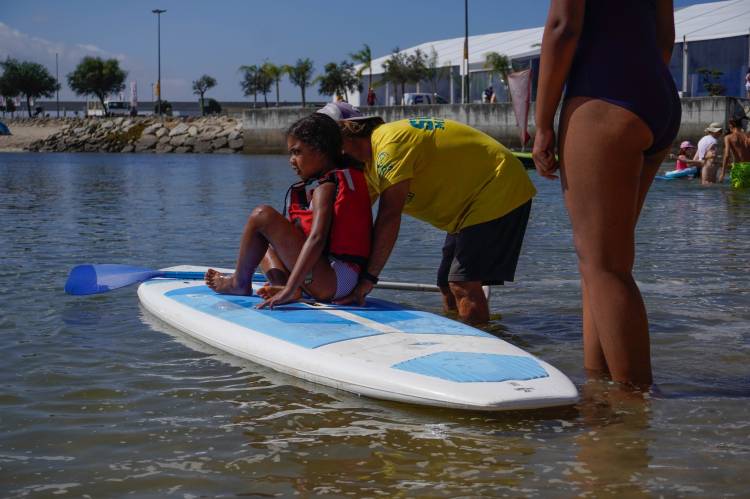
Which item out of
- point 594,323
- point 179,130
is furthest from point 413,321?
point 179,130

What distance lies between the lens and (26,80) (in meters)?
96.4

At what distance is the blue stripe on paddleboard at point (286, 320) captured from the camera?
4.30 m

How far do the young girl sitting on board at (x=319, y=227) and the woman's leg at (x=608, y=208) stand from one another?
1598 millimetres

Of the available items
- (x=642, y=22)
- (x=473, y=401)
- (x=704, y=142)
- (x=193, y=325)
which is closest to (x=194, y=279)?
(x=193, y=325)

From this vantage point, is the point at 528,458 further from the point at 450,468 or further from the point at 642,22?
the point at 642,22

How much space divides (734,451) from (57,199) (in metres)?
16.1

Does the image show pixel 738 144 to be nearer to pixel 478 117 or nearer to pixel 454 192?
pixel 454 192

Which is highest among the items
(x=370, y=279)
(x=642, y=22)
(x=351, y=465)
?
(x=642, y=22)

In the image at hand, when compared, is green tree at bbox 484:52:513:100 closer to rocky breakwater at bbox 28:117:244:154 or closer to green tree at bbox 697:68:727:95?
green tree at bbox 697:68:727:95

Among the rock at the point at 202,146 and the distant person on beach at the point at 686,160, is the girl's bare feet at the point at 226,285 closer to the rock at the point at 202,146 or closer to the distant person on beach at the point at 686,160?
the distant person on beach at the point at 686,160

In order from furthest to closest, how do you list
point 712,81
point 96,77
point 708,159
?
point 96,77 → point 712,81 → point 708,159

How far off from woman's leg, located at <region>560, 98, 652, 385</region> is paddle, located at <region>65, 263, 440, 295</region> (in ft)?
8.99

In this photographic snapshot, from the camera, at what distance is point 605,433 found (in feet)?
10.9

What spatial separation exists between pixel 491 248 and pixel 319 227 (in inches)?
36.7
